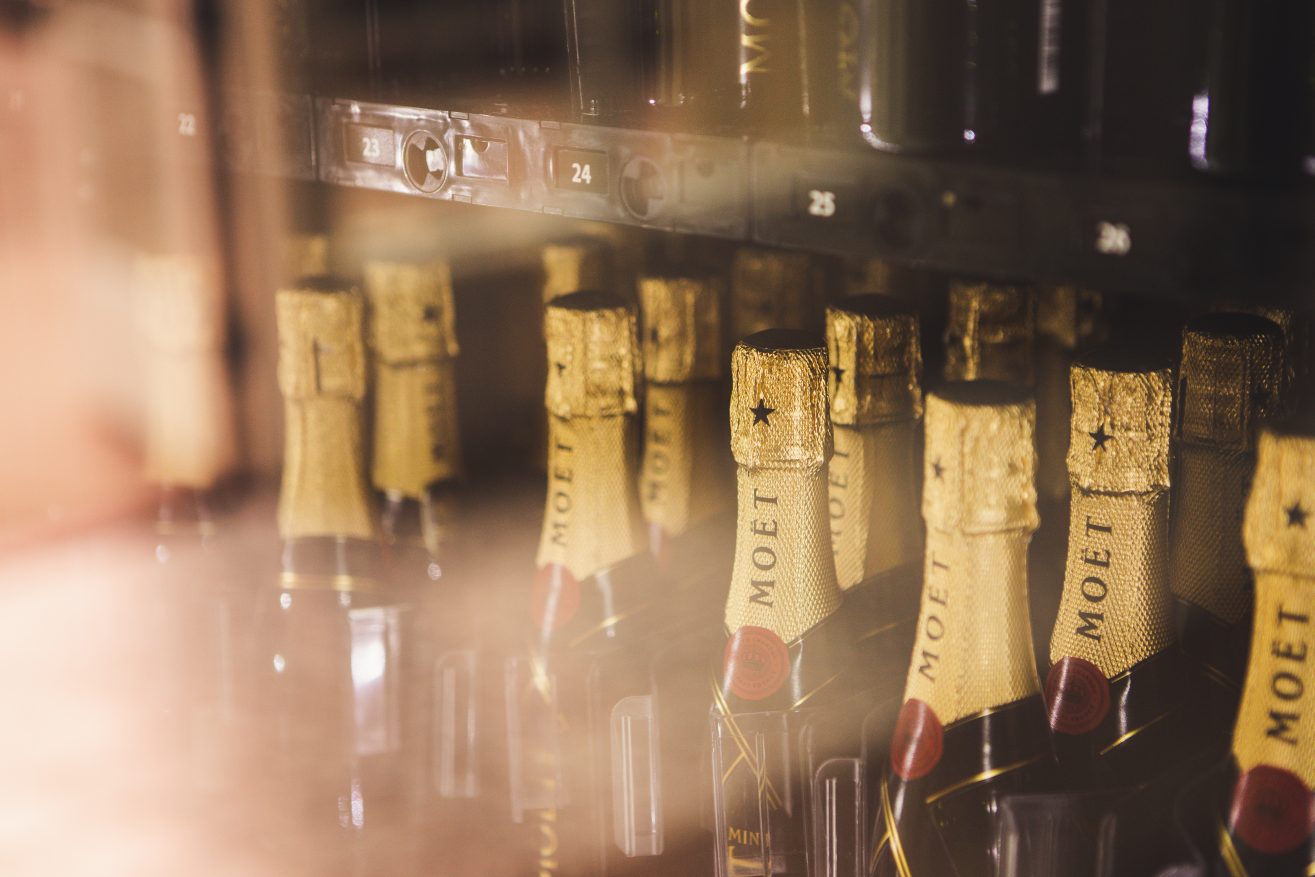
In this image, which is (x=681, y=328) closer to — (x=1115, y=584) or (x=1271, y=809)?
(x=1115, y=584)

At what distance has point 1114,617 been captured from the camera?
1.95ft

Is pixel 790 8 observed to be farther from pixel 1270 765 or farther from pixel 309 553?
pixel 309 553

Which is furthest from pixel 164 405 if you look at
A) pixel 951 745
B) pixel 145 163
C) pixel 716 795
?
pixel 951 745

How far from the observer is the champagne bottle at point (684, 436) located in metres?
0.73

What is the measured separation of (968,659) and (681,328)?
24 cm

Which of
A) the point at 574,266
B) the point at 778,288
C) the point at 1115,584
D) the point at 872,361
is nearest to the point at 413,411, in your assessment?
the point at 574,266

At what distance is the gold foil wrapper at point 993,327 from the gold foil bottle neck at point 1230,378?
11cm

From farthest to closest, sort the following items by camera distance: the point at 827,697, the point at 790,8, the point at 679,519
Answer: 1. the point at 679,519
2. the point at 827,697
3. the point at 790,8

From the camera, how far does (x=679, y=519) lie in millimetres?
799

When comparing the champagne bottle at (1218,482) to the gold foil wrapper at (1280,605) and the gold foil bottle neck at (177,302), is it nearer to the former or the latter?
the gold foil wrapper at (1280,605)

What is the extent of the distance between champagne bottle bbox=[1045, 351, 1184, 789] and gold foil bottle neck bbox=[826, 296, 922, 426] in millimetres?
104

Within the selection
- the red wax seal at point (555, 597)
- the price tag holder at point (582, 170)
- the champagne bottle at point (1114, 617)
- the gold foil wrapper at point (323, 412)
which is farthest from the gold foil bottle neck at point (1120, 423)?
the gold foil wrapper at point (323, 412)

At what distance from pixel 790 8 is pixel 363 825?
22.2 inches

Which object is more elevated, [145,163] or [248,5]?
[248,5]
